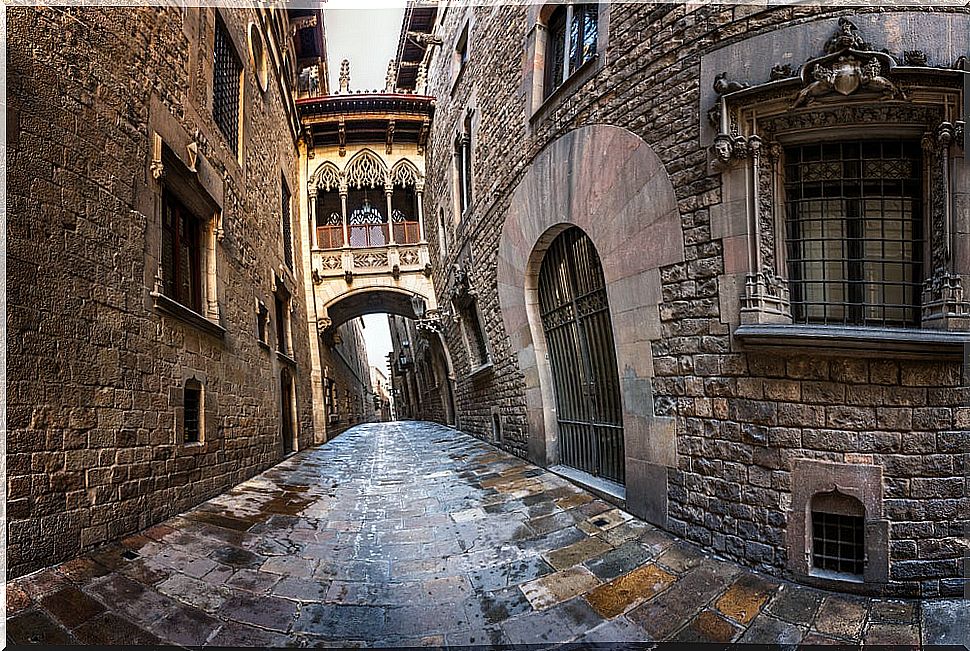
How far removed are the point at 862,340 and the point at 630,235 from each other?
2.07 meters

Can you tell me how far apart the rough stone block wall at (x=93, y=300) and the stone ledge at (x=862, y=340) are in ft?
16.5

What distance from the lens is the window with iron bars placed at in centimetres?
376

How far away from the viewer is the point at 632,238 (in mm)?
4828

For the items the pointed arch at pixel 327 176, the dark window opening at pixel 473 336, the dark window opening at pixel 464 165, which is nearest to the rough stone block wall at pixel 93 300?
the dark window opening at pixel 464 165

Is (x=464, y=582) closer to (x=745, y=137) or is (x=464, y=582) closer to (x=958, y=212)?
(x=745, y=137)

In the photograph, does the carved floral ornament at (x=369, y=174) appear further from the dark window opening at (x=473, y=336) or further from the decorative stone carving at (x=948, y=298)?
the decorative stone carving at (x=948, y=298)

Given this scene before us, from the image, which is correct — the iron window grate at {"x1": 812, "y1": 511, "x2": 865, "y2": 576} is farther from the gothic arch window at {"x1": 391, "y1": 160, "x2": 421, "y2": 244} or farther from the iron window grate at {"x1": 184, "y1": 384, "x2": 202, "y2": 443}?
the gothic arch window at {"x1": 391, "y1": 160, "x2": 421, "y2": 244}

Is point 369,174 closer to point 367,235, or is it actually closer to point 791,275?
point 367,235

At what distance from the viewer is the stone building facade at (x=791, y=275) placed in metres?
3.45

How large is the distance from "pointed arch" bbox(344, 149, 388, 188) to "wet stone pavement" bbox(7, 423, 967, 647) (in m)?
13.3

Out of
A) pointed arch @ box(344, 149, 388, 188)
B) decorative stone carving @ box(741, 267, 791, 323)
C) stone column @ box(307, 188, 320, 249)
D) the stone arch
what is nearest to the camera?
decorative stone carving @ box(741, 267, 791, 323)

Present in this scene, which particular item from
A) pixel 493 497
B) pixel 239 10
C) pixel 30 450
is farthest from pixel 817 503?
pixel 239 10

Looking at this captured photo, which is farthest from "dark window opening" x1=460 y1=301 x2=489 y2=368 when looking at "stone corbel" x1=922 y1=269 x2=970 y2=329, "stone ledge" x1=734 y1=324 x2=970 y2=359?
"stone corbel" x1=922 y1=269 x2=970 y2=329

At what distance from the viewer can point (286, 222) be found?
13.5 meters
